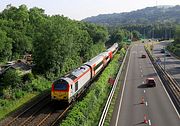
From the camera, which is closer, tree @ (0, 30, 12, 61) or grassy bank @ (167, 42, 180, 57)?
tree @ (0, 30, 12, 61)

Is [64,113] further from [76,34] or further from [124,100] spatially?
[76,34]

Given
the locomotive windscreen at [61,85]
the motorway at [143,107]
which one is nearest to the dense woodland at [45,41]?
the motorway at [143,107]

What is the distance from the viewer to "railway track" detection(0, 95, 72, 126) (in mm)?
34531

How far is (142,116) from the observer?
109 feet

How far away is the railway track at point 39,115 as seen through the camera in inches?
1359

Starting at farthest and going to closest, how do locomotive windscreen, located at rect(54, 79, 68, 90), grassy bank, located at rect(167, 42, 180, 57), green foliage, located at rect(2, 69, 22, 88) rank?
1. grassy bank, located at rect(167, 42, 180, 57)
2. green foliage, located at rect(2, 69, 22, 88)
3. locomotive windscreen, located at rect(54, 79, 68, 90)

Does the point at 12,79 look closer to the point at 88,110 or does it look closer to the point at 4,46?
the point at 88,110

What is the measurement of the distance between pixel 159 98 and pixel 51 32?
2549 cm

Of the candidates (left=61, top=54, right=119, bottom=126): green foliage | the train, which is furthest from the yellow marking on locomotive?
(left=61, top=54, right=119, bottom=126): green foliage

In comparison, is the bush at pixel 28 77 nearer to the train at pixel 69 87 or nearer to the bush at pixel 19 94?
the bush at pixel 19 94

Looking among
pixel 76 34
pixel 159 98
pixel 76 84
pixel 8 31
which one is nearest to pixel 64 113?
pixel 76 84

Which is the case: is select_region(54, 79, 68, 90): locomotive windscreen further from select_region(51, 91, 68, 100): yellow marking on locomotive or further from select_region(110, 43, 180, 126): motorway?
select_region(110, 43, 180, 126): motorway

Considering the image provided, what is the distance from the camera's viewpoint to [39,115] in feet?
123

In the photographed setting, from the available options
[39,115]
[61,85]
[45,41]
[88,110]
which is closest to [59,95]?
[61,85]
